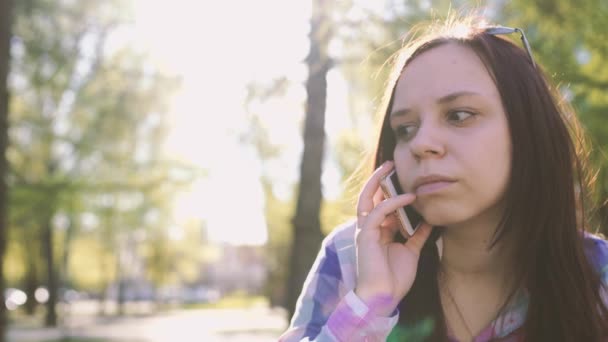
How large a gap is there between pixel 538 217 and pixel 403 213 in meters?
0.35

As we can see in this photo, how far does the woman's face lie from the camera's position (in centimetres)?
161

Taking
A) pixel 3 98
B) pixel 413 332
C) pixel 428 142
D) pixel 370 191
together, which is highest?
pixel 3 98

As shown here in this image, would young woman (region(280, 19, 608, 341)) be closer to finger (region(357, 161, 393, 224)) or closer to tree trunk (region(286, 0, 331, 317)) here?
finger (region(357, 161, 393, 224))

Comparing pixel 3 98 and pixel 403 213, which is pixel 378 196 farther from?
pixel 3 98

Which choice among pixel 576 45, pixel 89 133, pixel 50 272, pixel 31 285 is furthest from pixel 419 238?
pixel 31 285

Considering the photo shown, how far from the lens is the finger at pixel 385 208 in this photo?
1.69 meters

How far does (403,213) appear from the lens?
1.73m

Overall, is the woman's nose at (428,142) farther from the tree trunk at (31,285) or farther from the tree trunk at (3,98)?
the tree trunk at (31,285)

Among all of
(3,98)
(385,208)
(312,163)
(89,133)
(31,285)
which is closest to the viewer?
(385,208)

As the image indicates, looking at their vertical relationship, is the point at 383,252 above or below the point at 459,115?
below

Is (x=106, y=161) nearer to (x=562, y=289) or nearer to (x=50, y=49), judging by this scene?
(x=50, y=49)

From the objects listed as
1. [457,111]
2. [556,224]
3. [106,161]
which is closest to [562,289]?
[556,224]

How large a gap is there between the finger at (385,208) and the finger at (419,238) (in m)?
0.09

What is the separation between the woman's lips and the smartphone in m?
0.09
